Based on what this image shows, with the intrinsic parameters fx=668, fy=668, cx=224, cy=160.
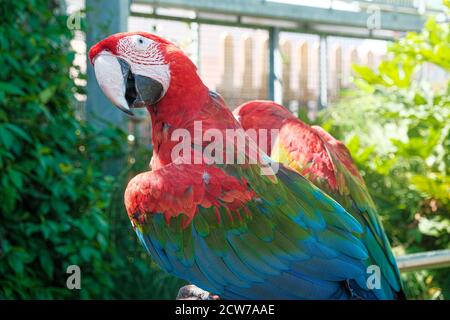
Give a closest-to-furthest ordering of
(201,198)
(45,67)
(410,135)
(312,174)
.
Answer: (201,198), (312,174), (45,67), (410,135)

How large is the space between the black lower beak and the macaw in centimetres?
31

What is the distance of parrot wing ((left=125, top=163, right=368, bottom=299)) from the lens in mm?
974

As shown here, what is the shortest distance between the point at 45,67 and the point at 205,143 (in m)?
1.22

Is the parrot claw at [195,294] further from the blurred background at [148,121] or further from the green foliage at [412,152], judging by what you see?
the green foliage at [412,152]

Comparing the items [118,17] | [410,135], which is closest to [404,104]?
[410,135]

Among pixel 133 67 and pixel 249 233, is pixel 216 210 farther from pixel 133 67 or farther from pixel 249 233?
pixel 133 67

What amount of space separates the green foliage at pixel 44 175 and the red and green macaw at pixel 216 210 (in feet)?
2.79

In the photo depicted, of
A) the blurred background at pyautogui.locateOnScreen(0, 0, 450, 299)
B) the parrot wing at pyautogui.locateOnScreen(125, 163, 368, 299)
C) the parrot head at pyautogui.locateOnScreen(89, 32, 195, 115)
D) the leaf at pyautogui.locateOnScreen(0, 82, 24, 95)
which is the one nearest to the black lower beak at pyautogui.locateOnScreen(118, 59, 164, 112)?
the parrot head at pyautogui.locateOnScreen(89, 32, 195, 115)

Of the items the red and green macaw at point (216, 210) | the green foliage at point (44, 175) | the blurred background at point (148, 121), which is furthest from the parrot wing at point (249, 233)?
the green foliage at point (44, 175)

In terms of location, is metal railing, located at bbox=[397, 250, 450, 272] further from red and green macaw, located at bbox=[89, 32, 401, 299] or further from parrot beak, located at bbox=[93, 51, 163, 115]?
parrot beak, located at bbox=[93, 51, 163, 115]

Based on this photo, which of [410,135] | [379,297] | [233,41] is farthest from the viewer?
[233,41]

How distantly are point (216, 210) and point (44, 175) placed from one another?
39.2 inches

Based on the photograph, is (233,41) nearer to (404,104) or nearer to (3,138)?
(404,104)

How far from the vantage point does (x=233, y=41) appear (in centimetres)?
299
